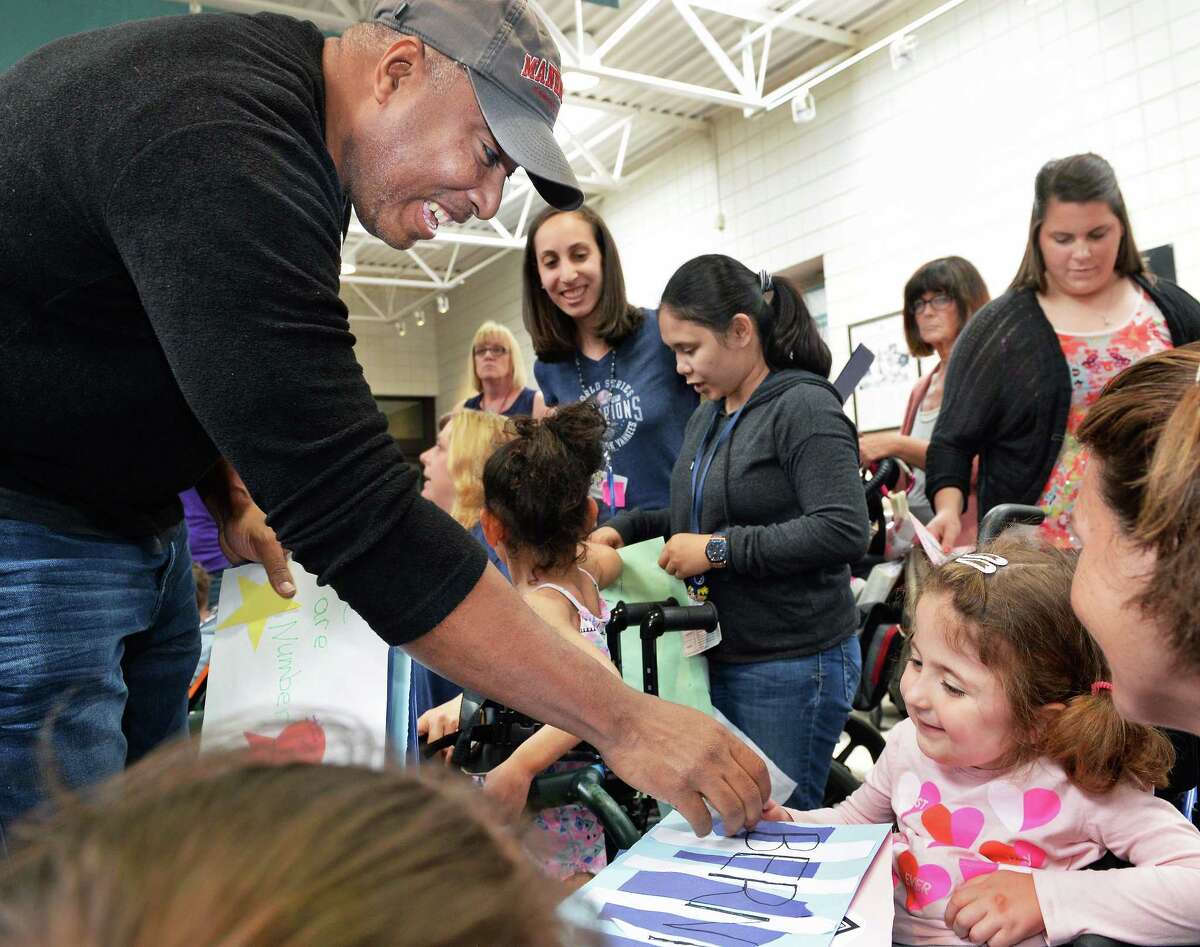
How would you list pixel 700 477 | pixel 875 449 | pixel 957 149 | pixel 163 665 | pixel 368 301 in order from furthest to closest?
1. pixel 368 301
2. pixel 957 149
3. pixel 875 449
4. pixel 700 477
5. pixel 163 665

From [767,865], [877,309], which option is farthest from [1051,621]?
[877,309]

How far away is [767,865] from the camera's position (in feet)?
3.29

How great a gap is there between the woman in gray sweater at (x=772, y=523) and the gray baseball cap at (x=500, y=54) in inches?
30.2

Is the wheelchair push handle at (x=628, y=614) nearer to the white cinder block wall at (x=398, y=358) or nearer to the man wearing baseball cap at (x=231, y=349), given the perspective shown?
the man wearing baseball cap at (x=231, y=349)

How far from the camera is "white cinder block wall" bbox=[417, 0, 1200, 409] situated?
477cm

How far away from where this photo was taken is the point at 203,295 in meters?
0.84

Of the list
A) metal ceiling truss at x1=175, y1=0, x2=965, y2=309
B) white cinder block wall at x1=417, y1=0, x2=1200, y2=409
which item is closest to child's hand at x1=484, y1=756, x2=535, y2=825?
metal ceiling truss at x1=175, y1=0, x2=965, y2=309

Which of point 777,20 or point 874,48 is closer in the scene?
point 874,48

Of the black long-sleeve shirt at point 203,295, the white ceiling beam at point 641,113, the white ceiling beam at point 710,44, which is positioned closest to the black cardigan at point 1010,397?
the black long-sleeve shirt at point 203,295

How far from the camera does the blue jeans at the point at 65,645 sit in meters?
1.04

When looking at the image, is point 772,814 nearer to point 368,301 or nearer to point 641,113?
point 641,113

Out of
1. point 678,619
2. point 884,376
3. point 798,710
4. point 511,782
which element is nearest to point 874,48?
point 884,376

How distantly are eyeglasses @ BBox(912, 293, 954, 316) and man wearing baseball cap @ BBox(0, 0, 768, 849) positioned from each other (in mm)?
2217

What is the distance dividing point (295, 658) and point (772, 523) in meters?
0.91
